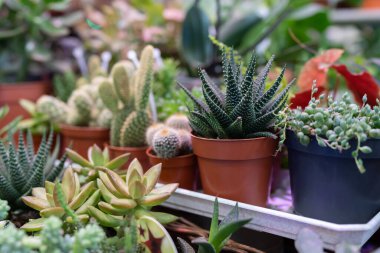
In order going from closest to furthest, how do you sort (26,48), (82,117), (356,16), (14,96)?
(82,117)
(14,96)
(26,48)
(356,16)

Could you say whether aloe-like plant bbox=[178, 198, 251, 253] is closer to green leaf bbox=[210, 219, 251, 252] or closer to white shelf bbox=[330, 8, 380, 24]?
green leaf bbox=[210, 219, 251, 252]

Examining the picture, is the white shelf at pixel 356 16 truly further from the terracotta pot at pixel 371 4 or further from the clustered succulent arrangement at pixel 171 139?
the clustered succulent arrangement at pixel 171 139

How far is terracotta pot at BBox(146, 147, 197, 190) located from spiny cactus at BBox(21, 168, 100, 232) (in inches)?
6.2

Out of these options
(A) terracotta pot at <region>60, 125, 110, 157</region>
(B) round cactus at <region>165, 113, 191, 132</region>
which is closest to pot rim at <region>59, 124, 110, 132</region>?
(A) terracotta pot at <region>60, 125, 110, 157</region>

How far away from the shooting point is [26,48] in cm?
142

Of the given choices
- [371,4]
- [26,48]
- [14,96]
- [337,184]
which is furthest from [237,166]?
[371,4]

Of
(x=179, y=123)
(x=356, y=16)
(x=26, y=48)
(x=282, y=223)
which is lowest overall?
(x=282, y=223)

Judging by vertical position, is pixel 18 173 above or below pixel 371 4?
below

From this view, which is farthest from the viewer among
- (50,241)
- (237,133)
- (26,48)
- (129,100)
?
(26,48)

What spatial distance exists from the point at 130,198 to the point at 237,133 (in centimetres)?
20

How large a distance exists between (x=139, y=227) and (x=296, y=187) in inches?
10.4

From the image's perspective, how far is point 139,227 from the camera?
0.58 meters

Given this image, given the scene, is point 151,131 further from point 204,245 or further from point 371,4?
point 371,4

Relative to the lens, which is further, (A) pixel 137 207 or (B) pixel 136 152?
(B) pixel 136 152
